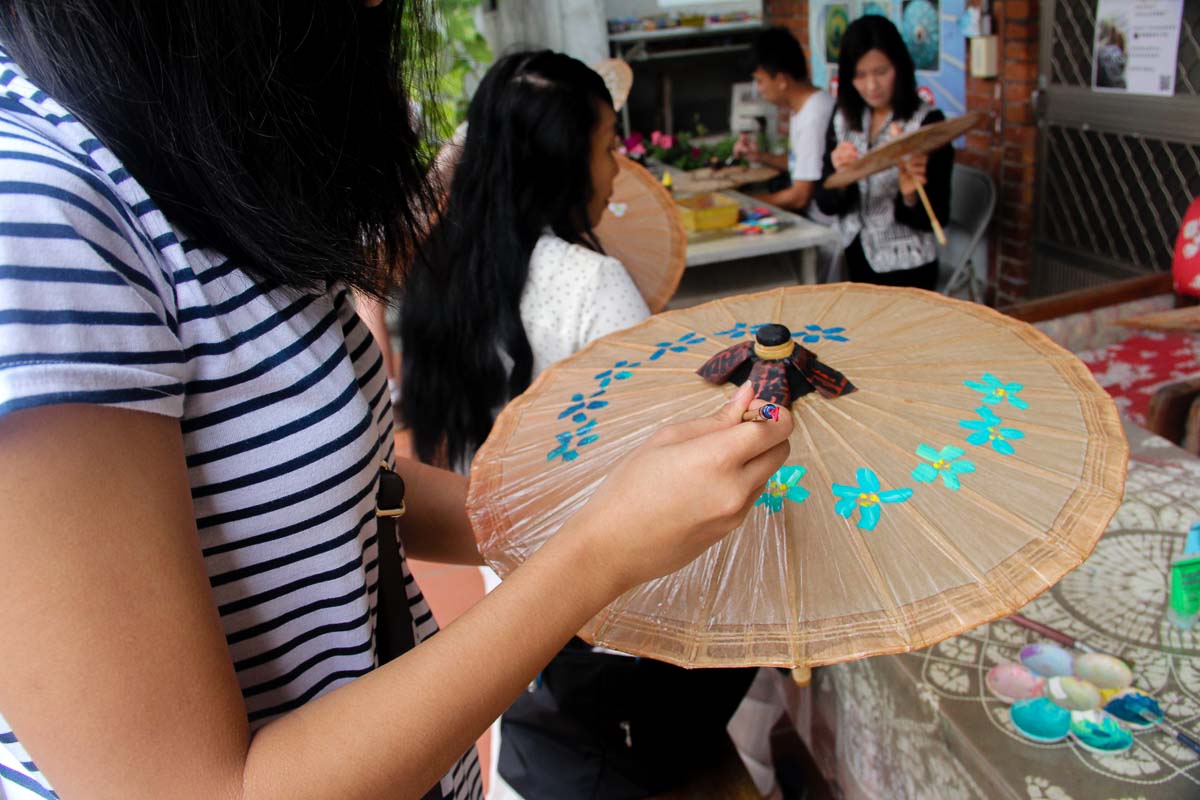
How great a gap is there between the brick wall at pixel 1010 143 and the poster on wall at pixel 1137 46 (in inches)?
13.4

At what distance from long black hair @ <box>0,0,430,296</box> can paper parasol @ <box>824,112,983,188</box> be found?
7.66 feet

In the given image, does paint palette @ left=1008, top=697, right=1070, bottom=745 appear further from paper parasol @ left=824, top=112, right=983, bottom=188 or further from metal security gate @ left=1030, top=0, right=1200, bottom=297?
metal security gate @ left=1030, top=0, right=1200, bottom=297

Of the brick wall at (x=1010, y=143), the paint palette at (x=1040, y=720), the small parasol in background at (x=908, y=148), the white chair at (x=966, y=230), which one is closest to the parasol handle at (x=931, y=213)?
the small parasol in background at (x=908, y=148)

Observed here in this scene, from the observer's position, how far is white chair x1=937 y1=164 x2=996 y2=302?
3463mm

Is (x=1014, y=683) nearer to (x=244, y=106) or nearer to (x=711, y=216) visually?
(x=244, y=106)

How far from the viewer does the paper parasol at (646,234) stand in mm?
2119

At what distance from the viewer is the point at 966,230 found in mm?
3668

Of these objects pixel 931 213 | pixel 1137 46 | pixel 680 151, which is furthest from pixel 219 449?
pixel 680 151

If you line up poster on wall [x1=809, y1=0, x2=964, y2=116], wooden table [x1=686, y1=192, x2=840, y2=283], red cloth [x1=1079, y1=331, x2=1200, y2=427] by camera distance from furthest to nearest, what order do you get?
poster on wall [x1=809, y1=0, x2=964, y2=116] < wooden table [x1=686, y1=192, x2=840, y2=283] < red cloth [x1=1079, y1=331, x2=1200, y2=427]

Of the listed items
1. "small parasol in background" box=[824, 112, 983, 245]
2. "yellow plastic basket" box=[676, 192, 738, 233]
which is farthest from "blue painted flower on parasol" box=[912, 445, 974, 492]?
"yellow plastic basket" box=[676, 192, 738, 233]

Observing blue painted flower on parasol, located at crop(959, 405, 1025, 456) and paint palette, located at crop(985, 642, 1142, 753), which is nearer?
blue painted flower on parasol, located at crop(959, 405, 1025, 456)

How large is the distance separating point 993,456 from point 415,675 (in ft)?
1.76

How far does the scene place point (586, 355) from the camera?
1101 mm

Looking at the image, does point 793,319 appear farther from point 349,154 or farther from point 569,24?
point 569,24
